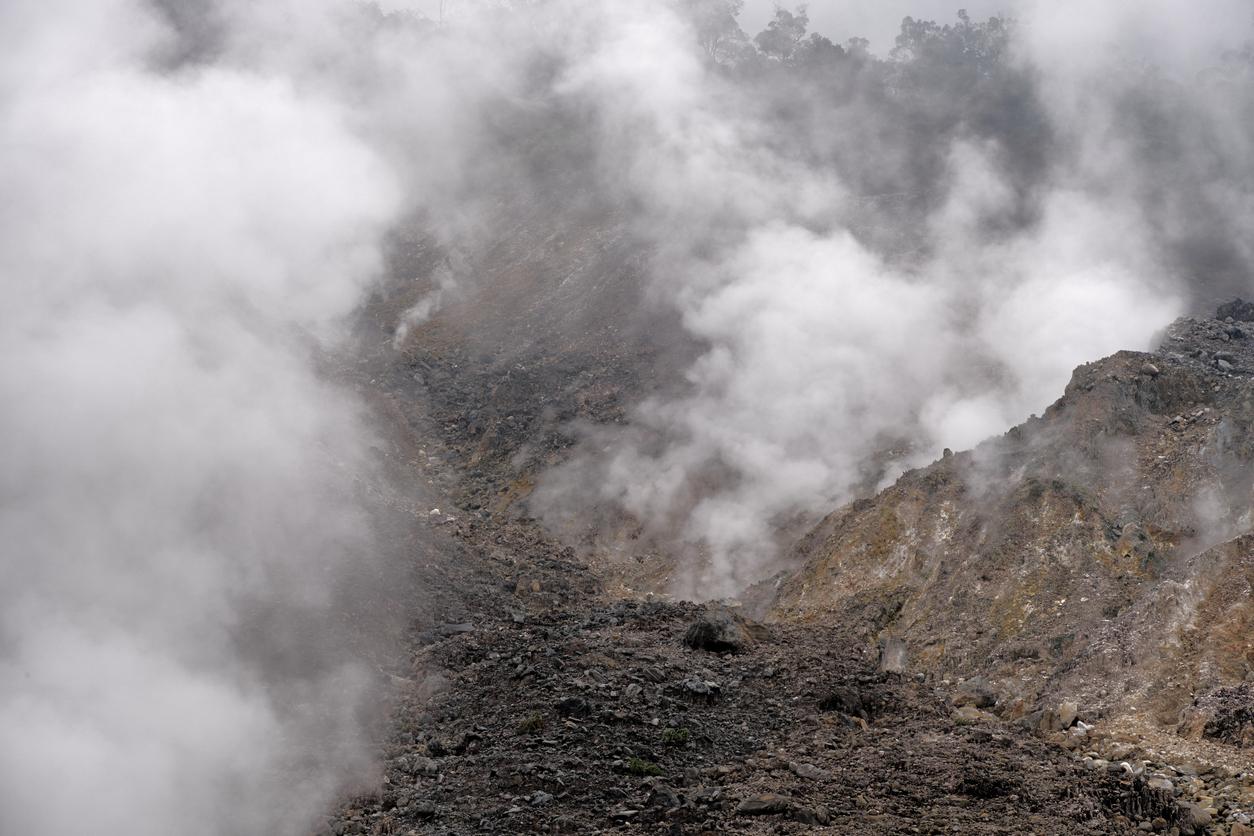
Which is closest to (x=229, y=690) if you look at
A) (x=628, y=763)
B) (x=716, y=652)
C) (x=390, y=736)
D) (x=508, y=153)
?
A: (x=390, y=736)

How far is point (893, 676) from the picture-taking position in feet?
48.0

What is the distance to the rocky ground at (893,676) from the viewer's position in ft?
34.2

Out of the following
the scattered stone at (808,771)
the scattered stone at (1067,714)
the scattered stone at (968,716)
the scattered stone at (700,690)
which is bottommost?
the scattered stone at (1067,714)

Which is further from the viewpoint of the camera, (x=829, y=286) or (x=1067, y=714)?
(x=829, y=286)

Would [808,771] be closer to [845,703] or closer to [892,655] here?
[845,703]

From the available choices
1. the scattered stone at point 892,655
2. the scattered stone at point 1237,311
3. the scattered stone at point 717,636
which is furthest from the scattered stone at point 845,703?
the scattered stone at point 1237,311

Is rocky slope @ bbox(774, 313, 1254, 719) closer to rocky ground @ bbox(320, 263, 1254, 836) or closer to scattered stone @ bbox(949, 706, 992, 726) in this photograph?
rocky ground @ bbox(320, 263, 1254, 836)

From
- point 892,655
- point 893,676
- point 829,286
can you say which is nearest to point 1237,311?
point 829,286

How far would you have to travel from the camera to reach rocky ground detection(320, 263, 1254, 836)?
10.4 meters

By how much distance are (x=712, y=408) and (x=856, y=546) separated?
8.24 meters

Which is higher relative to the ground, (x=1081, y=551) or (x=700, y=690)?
(x=1081, y=551)

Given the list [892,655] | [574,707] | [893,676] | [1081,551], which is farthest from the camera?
[1081,551]

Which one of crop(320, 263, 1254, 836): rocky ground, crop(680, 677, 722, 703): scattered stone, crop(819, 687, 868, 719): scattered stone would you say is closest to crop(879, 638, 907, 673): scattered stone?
crop(320, 263, 1254, 836): rocky ground

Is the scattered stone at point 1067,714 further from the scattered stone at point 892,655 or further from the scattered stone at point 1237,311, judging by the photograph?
the scattered stone at point 1237,311
